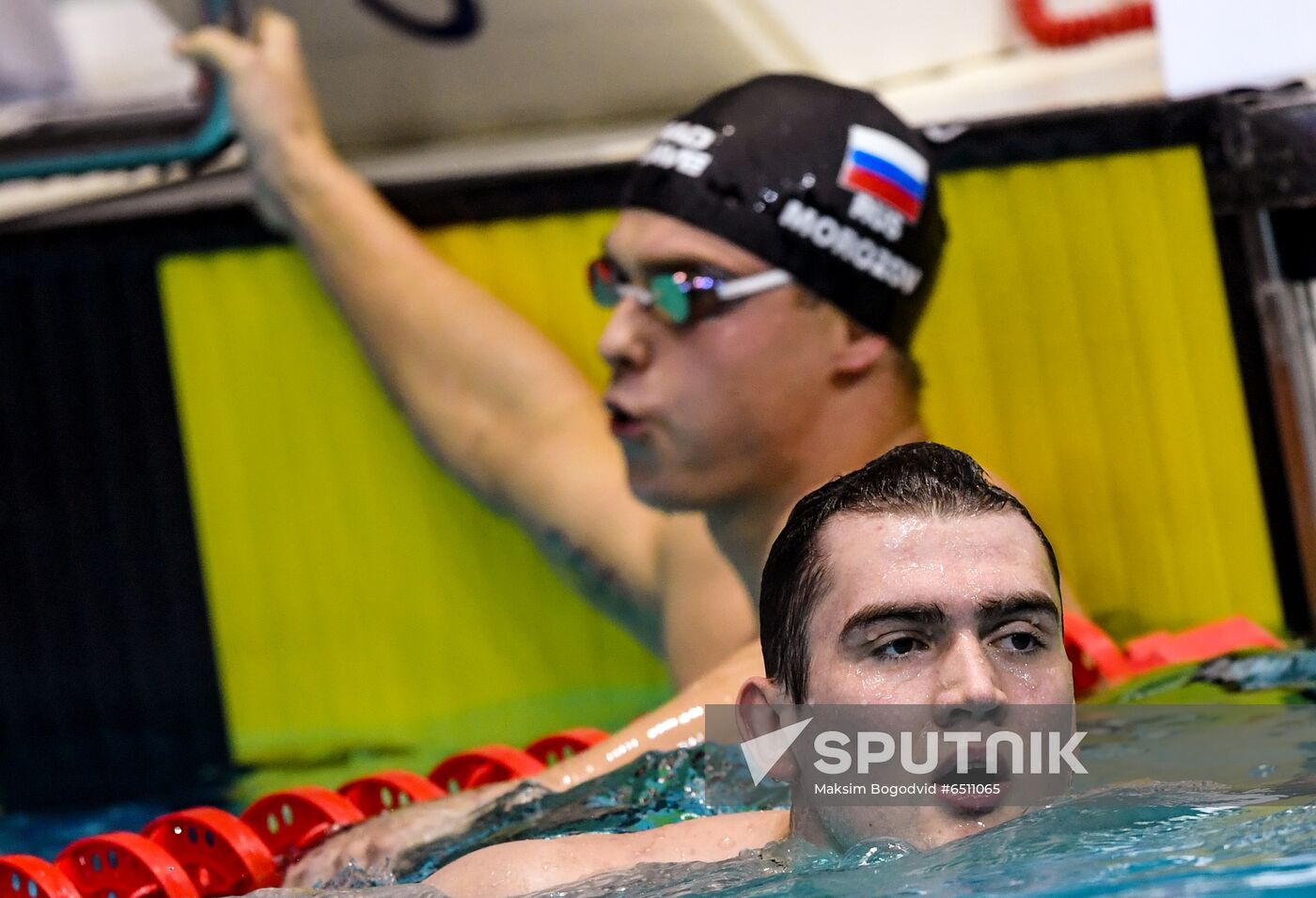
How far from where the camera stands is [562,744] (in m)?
2.50

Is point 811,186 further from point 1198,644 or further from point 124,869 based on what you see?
point 124,869

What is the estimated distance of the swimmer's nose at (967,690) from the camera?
1.40m

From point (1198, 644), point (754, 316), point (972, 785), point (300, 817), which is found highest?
point (754, 316)

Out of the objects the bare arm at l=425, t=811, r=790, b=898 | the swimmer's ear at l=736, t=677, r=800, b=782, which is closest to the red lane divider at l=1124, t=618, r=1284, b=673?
the bare arm at l=425, t=811, r=790, b=898

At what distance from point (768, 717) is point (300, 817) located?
2.79 feet

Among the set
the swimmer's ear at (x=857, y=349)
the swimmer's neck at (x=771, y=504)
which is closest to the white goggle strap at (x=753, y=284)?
the swimmer's ear at (x=857, y=349)

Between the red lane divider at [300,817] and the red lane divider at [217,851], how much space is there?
0.28 ft

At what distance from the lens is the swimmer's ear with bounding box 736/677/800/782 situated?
1.55m

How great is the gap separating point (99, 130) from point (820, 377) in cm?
141

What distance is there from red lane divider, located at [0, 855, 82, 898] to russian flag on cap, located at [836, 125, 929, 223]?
1307 mm

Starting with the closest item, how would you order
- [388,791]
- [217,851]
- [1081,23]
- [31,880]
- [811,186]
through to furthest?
[31,880] → [217,851] → [388,791] → [811,186] → [1081,23]

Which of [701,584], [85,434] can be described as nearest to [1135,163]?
[701,584]

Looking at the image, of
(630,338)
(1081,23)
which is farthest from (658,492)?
(1081,23)

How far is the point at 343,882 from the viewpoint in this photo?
1975mm
